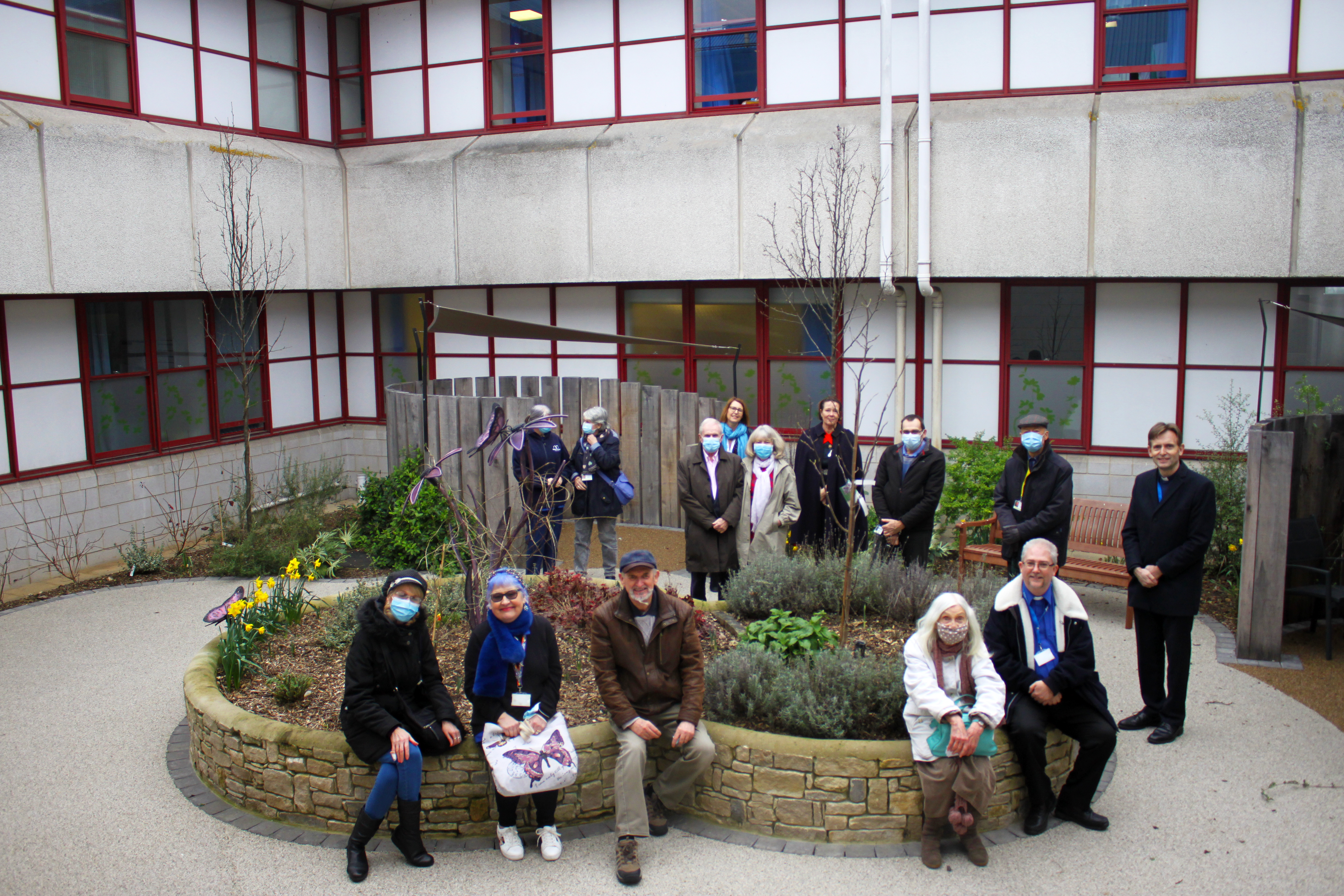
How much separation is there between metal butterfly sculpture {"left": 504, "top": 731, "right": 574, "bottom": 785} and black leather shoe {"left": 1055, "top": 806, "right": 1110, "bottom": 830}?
107 inches

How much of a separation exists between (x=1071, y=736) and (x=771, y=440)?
3932 millimetres

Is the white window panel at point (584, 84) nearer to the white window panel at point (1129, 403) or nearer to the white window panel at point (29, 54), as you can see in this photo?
the white window panel at point (29, 54)

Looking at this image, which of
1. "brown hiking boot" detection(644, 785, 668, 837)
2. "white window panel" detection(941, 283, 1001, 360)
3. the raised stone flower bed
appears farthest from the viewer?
"white window panel" detection(941, 283, 1001, 360)

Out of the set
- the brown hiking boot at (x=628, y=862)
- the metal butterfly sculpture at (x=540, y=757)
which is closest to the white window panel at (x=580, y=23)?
the metal butterfly sculpture at (x=540, y=757)

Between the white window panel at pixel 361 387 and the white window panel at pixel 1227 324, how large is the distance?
11.1m

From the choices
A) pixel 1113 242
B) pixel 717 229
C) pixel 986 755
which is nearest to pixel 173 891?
pixel 986 755

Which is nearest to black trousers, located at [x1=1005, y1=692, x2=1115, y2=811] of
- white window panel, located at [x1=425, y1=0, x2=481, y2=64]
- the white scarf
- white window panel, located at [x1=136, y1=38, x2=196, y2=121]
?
the white scarf

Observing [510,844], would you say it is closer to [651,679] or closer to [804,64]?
[651,679]

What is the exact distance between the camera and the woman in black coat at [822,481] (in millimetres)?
9406

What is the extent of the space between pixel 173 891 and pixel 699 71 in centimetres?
1114

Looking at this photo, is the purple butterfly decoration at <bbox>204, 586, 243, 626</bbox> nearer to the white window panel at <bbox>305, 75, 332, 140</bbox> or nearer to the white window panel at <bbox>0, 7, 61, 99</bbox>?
the white window panel at <bbox>0, 7, 61, 99</bbox>

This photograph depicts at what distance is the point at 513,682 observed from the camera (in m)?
5.79

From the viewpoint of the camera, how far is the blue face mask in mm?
5676

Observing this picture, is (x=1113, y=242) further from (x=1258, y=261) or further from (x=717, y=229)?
(x=717, y=229)
